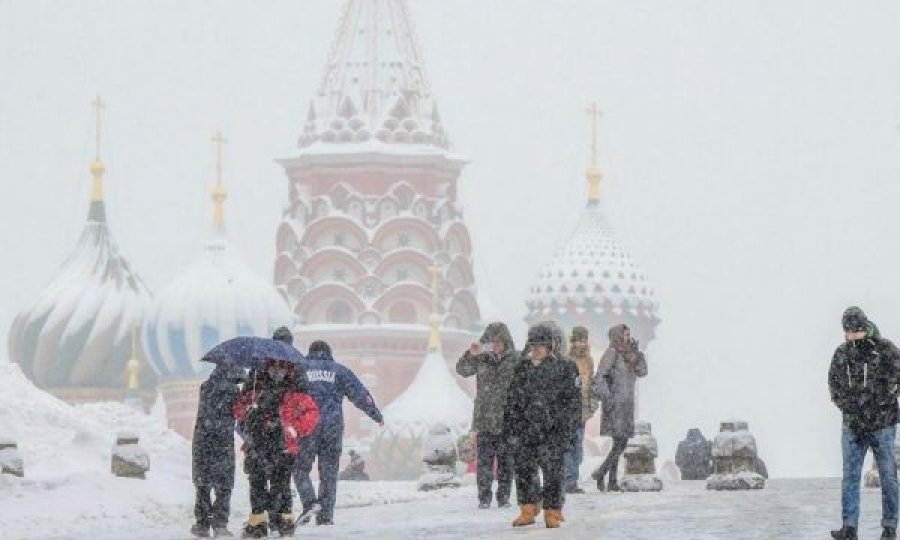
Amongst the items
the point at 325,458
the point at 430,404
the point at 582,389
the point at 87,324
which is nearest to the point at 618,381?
the point at 582,389

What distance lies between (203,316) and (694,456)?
73437 mm

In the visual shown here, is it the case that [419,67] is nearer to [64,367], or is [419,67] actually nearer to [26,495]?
[64,367]

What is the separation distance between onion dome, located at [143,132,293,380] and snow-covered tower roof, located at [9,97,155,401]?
179 centimetres

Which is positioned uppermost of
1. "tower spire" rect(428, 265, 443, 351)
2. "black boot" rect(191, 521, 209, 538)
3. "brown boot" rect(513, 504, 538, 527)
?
"tower spire" rect(428, 265, 443, 351)

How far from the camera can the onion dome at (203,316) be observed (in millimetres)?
101812

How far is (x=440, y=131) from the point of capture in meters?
107

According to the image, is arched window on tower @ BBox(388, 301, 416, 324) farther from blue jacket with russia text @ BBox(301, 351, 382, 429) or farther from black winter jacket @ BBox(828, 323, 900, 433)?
black winter jacket @ BBox(828, 323, 900, 433)

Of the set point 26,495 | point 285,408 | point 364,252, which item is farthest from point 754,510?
point 364,252

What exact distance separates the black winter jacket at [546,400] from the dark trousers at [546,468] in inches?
1.5

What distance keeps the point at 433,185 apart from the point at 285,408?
8793cm

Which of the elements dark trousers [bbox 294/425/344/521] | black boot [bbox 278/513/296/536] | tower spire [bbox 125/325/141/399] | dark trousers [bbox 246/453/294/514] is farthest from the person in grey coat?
tower spire [bbox 125/325/141/399]

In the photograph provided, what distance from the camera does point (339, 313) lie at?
342 ft

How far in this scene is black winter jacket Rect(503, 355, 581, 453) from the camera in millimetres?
18609

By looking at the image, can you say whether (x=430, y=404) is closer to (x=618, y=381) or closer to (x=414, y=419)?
(x=414, y=419)
